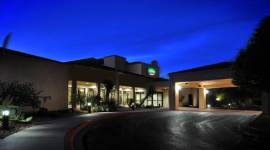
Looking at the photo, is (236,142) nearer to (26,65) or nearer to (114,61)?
(26,65)

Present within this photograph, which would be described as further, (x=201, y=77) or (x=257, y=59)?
(x=201, y=77)

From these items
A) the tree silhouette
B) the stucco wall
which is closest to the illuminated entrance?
the stucco wall

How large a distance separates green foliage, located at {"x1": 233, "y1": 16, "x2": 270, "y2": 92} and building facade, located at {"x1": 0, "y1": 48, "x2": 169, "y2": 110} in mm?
18546

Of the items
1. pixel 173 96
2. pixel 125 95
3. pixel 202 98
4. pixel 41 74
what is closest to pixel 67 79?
pixel 41 74

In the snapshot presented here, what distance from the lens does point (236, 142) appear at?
11.1 metres

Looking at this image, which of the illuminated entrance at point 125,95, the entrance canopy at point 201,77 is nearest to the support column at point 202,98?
the entrance canopy at point 201,77

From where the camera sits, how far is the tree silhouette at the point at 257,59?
14.5 meters

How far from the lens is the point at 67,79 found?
30.8 metres

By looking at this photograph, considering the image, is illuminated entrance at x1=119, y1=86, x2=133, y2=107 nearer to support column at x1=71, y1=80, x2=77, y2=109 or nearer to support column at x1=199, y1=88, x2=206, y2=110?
support column at x1=199, y1=88, x2=206, y2=110

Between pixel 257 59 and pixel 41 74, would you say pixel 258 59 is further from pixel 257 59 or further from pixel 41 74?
pixel 41 74

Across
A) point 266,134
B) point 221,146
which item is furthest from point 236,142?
point 266,134

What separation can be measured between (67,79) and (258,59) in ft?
69.1

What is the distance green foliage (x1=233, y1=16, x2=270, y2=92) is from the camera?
14453mm

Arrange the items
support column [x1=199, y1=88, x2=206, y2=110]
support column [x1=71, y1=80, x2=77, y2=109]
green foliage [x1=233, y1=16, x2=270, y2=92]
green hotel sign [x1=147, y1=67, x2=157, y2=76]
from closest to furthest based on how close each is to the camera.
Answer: green foliage [x1=233, y1=16, x2=270, y2=92] → support column [x1=71, y1=80, x2=77, y2=109] → support column [x1=199, y1=88, x2=206, y2=110] → green hotel sign [x1=147, y1=67, x2=157, y2=76]
